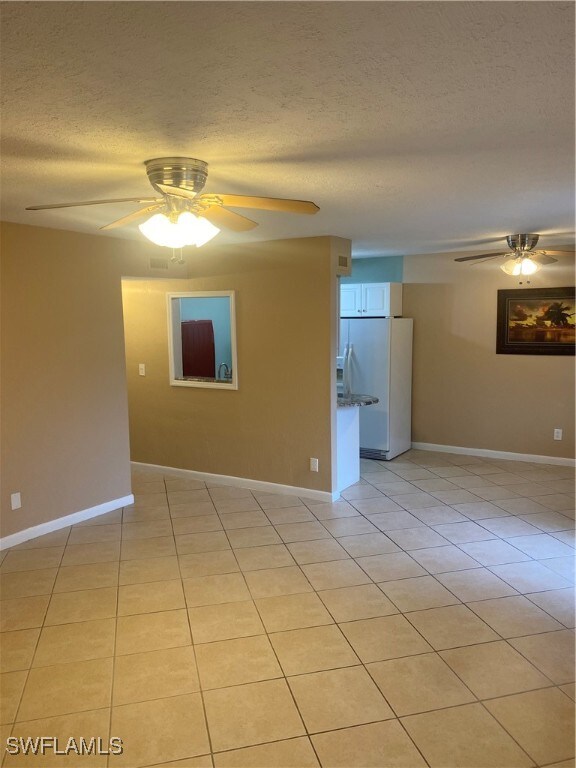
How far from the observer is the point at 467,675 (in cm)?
254

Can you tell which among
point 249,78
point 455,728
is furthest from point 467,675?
point 249,78

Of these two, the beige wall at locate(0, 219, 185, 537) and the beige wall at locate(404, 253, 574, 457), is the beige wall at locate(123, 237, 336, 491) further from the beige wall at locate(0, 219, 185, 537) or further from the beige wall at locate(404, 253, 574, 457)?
the beige wall at locate(404, 253, 574, 457)

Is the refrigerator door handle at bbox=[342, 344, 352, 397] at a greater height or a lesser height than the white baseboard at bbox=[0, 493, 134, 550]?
greater

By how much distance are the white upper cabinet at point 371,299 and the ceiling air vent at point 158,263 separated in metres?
2.22

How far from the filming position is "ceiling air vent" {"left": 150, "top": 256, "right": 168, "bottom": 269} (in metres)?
4.90

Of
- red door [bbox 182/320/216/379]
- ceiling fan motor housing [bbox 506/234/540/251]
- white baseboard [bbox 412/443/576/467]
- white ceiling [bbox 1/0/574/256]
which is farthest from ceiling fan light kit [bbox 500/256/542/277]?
red door [bbox 182/320/216/379]

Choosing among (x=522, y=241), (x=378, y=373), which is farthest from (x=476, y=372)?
(x=522, y=241)

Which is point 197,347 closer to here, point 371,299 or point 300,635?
point 371,299

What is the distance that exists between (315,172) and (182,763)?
253 centimetres

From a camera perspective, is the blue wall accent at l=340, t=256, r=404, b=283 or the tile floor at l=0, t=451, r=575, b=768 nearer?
the tile floor at l=0, t=451, r=575, b=768

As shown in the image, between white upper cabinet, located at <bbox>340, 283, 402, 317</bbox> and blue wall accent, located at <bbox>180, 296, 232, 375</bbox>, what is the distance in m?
1.51

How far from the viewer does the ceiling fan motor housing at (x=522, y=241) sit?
4.60m

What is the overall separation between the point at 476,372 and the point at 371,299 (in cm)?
149

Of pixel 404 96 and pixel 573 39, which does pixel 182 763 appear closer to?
pixel 404 96
